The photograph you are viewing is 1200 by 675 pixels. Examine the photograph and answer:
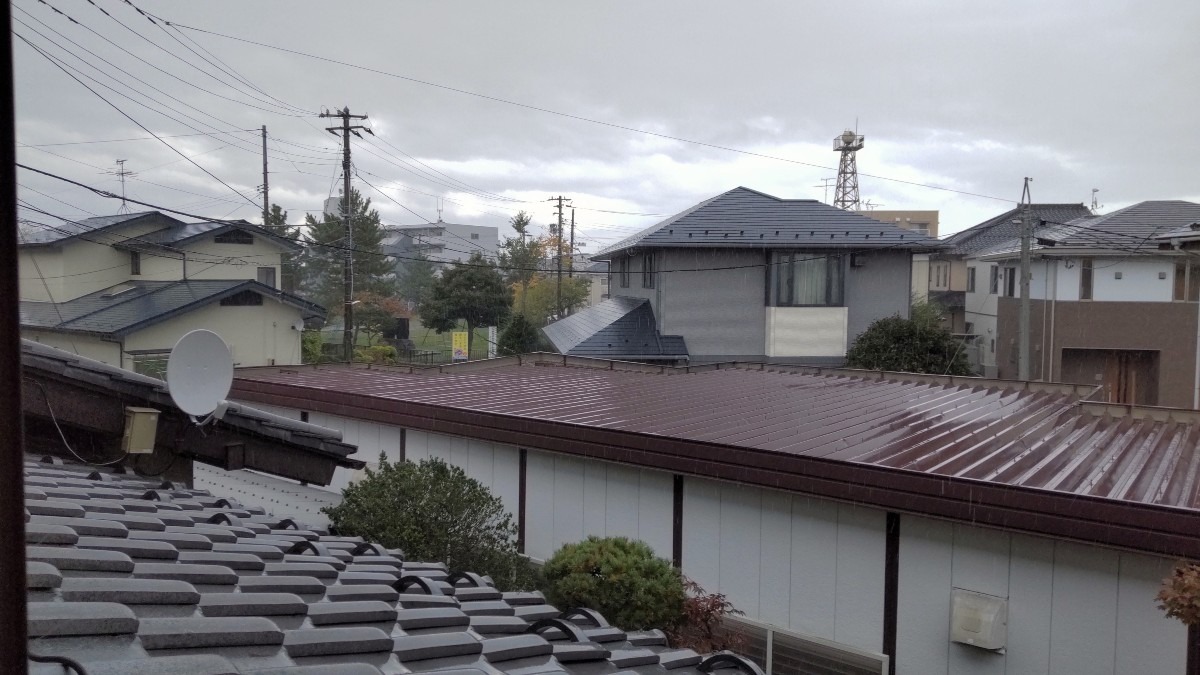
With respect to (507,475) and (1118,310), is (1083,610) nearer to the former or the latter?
(507,475)

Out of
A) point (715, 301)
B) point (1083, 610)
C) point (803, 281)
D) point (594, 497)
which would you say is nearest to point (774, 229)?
point (803, 281)

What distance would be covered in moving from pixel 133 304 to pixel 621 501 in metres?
19.0

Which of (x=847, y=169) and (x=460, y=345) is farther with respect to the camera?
(x=847, y=169)

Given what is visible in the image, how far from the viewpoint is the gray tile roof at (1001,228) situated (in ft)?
120

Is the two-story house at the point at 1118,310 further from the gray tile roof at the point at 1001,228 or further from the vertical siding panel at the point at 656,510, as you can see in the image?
the vertical siding panel at the point at 656,510

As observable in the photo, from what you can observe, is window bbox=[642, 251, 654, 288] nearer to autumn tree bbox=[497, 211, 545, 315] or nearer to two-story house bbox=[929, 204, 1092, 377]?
two-story house bbox=[929, 204, 1092, 377]

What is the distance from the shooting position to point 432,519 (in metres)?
7.82

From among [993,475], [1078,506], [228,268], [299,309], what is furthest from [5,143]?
[228,268]

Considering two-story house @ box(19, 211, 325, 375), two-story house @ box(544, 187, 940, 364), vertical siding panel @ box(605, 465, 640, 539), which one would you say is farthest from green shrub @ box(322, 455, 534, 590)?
two-story house @ box(544, 187, 940, 364)

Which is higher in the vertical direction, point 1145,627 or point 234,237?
point 234,237

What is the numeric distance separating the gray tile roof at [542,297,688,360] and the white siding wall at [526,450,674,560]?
42.7 ft

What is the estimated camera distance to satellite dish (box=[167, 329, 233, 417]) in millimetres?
6027

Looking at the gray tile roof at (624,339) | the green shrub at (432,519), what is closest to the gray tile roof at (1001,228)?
the gray tile roof at (624,339)

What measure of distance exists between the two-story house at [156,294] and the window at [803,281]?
13154 millimetres
